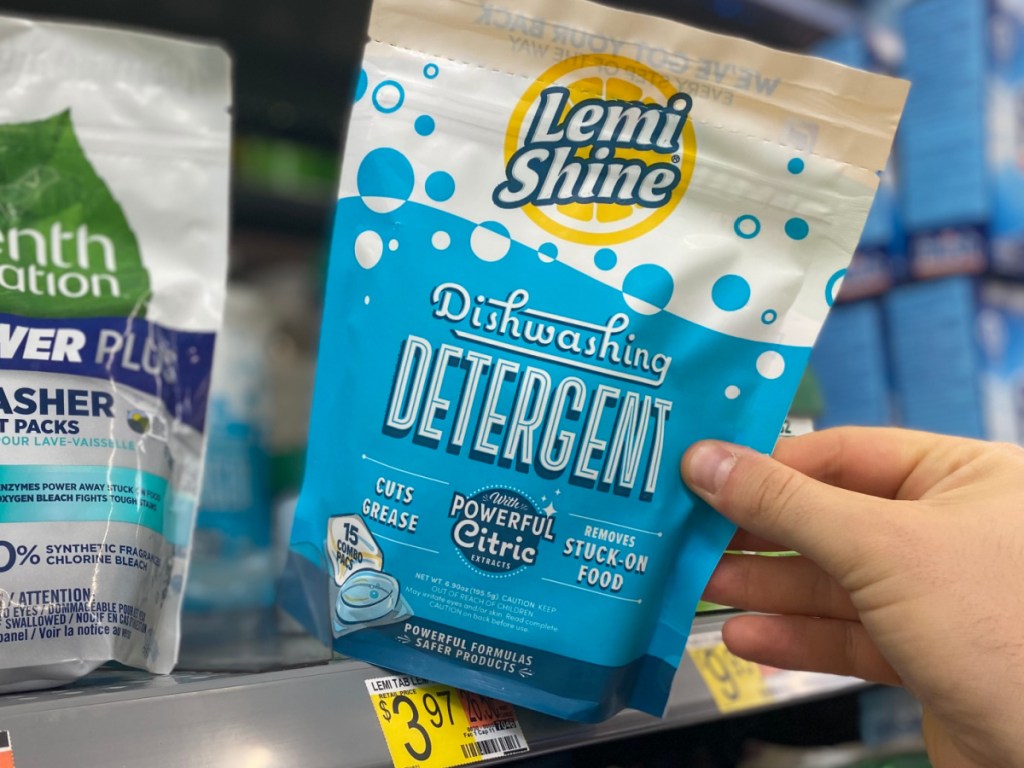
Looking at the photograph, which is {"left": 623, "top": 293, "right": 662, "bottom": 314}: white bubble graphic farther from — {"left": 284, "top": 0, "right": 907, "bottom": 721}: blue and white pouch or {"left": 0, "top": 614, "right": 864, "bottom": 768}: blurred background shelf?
{"left": 0, "top": 614, "right": 864, "bottom": 768}: blurred background shelf

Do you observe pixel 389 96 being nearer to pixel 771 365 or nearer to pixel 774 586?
pixel 771 365

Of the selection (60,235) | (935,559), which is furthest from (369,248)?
(935,559)

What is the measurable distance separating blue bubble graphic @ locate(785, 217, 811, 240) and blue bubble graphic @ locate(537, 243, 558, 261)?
18 cm

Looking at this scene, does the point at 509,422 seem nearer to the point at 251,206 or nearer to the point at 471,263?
the point at 471,263

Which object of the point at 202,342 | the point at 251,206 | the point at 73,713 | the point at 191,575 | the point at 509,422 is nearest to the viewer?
the point at 73,713

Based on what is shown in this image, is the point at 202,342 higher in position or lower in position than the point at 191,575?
higher

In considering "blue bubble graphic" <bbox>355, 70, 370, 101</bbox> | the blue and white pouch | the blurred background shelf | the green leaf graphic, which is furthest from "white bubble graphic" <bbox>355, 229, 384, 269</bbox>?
the blurred background shelf

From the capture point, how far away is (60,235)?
70cm

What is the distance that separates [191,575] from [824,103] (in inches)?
34.2

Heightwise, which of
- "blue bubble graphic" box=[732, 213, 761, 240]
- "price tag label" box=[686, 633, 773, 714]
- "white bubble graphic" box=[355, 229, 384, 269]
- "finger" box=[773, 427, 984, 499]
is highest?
"blue bubble graphic" box=[732, 213, 761, 240]

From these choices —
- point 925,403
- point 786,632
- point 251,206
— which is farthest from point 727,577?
point 251,206

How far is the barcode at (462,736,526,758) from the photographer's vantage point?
642mm

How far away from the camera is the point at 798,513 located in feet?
2.06

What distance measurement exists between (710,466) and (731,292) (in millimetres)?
136
